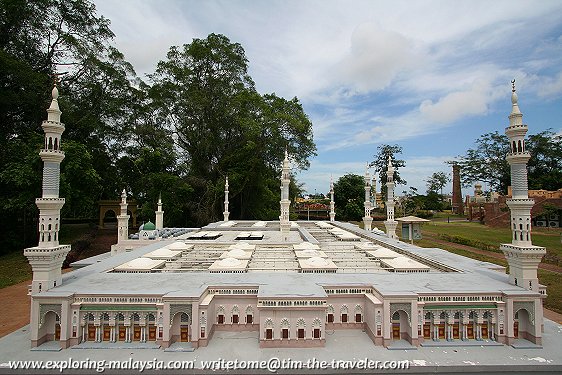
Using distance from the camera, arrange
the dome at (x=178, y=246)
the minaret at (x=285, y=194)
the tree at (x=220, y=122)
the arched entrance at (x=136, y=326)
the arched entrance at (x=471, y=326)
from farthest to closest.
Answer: the tree at (x=220, y=122)
the minaret at (x=285, y=194)
the dome at (x=178, y=246)
the arched entrance at (x=471, y=326)
the arched entrance at (x=136, y=326)

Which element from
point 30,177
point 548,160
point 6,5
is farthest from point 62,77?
point 548,160

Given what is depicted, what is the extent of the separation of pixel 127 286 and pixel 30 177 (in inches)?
780

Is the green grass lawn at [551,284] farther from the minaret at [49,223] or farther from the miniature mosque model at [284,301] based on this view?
the minaret at [49,223]

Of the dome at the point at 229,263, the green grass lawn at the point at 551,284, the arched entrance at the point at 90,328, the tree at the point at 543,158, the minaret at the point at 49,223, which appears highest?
the tree at the point at 543,158

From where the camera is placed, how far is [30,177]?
77.2ft

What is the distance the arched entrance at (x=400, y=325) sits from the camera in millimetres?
9031

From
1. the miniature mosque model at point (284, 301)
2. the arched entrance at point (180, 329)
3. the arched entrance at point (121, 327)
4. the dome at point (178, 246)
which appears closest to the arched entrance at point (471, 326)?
the miniature mosque model at point (284, 301)

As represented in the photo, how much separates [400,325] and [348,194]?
45.9 meters

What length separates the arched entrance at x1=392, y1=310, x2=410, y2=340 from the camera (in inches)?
356

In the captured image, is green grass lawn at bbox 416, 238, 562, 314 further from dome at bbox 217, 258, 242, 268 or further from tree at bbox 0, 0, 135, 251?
→ tree at bbox 0, 0, 135, 251

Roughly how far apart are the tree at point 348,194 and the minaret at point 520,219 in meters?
41.5

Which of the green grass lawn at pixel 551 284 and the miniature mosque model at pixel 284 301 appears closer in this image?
the miniature mosque model at pixel 284 301

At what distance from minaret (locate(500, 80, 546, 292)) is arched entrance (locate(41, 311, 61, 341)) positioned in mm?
14069

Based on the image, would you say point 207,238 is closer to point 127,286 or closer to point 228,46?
point 127,286
